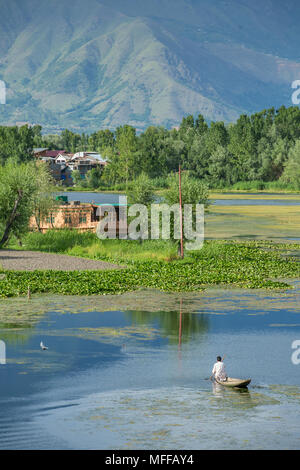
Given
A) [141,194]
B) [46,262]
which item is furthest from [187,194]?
[46,262]

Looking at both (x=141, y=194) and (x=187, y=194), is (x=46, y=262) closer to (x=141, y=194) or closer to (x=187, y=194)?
(x=187, y=194)

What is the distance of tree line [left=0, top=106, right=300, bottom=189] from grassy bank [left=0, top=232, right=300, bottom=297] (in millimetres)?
119200

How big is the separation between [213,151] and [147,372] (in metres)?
164

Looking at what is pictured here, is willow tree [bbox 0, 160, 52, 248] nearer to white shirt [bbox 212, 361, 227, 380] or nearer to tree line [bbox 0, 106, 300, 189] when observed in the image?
white shirt [bbox 212, 361, 227, 380]

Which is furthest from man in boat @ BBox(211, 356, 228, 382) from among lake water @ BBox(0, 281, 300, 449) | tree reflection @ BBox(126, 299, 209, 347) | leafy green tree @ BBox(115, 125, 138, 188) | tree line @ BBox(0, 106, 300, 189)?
leafy green tree @ BBox(115, 125, 138, 188)

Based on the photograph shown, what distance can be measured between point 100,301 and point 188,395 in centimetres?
1399

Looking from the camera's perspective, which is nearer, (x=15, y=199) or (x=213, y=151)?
(x=15, y=199)

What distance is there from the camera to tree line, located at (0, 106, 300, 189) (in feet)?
578

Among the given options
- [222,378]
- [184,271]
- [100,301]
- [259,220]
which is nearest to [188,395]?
[222,378]

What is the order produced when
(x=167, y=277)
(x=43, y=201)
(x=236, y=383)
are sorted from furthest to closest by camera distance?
(x=43, y=201)
(x=167, y=277)
(x=236, y=383)

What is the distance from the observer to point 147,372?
22.7 meters
